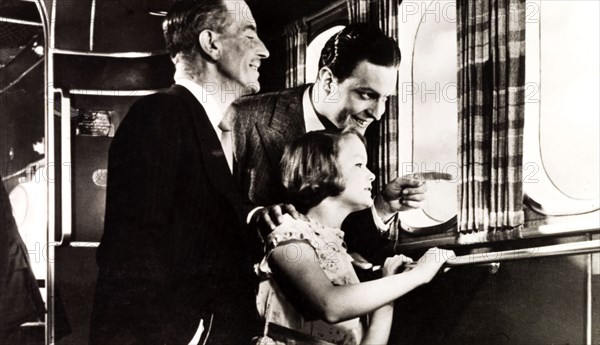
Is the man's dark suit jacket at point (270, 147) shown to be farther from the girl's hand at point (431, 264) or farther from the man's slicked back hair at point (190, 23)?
the man's slicked back hair at point (190, 23)

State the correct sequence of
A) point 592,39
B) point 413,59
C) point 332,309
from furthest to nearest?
point 413,59, point 332,309, point 592,39

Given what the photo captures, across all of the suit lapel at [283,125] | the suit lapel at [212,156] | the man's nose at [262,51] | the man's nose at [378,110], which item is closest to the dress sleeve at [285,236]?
the suit lapel at [212,156]

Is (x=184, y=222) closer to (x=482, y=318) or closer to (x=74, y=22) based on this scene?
(x=74, y=22)

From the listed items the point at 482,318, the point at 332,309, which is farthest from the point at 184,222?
the point at 482,318

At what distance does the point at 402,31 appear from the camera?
4.54 m

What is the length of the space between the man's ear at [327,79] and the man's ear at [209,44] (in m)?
0.63

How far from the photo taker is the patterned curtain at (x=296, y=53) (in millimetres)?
4719

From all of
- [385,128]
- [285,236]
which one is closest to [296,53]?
[385,128]

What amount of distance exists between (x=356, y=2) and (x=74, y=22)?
1690 millimetres

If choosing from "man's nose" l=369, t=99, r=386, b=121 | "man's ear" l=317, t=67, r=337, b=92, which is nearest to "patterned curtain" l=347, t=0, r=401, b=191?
"man's nose" l=369, t=99, r=386, b=121

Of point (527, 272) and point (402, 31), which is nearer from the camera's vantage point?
point (527, 272)

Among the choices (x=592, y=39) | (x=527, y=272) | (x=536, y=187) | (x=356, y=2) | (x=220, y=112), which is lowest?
(x=527, y=272)

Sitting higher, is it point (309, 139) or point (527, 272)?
point (309, 139)

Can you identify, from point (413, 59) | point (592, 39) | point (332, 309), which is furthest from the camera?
point (413, 59)
